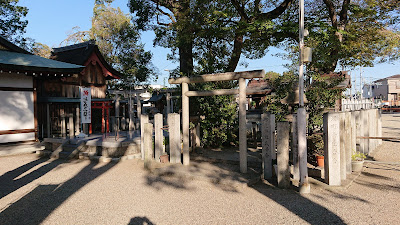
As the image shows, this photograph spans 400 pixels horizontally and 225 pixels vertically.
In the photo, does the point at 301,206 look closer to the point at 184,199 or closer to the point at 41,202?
the point at 184,199

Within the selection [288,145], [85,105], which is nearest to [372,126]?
[288,145]

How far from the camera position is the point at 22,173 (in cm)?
823

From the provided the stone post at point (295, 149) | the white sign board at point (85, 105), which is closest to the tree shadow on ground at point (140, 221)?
the stone post at point (295, 149)

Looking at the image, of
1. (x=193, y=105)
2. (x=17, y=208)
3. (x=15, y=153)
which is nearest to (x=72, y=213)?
(x=17, y=208)

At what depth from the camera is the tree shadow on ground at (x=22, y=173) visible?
6746mm

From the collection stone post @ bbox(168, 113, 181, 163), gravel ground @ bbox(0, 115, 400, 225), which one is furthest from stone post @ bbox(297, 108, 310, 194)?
stone post @ bbox(168, 113, 181, 163)

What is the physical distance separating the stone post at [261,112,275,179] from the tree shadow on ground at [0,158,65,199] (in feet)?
20.9

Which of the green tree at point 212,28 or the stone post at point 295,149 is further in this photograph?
the green tree at point 212,28

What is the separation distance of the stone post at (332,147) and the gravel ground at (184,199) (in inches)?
11.5

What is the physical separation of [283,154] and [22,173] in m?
7.80

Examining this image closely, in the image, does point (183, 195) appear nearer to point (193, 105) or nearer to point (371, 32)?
point (193, 105)

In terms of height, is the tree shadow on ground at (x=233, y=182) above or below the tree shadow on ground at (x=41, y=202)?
above

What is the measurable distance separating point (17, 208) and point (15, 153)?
7011mm

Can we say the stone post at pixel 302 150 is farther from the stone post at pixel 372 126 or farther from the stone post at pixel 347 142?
the stone post at pixel 372 126
